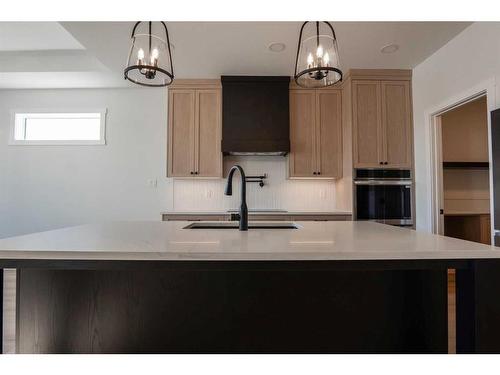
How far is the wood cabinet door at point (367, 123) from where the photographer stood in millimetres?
3428

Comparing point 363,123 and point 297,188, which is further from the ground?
point 363,123

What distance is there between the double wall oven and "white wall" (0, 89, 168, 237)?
277 centimetres

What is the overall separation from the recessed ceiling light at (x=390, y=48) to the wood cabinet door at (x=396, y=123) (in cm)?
50

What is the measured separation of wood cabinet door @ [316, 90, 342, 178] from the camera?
3.70 metres

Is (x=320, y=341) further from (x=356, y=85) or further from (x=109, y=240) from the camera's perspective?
(x=356, y=85)

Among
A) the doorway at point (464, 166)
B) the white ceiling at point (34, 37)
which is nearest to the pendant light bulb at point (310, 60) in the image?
the white ceiling at point (34, 37)

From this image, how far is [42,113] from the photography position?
13.7 ft

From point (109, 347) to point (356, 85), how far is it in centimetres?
354

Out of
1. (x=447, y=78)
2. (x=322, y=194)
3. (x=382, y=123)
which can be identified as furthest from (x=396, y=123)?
(x=322, y=194)

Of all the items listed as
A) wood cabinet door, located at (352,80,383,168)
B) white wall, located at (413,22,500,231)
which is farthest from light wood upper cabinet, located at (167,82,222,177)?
white wall, located at (413,22,500,231)

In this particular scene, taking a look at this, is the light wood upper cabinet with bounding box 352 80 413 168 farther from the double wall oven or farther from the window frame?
the window frame

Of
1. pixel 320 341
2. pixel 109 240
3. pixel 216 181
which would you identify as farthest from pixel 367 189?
pixel 109 240

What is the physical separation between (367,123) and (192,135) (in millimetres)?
2215
